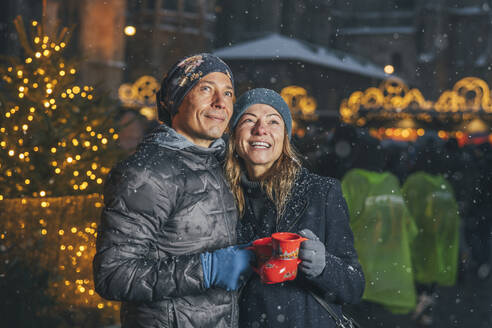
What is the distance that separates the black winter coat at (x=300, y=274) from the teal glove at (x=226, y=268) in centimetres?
35

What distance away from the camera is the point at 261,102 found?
2.39 m

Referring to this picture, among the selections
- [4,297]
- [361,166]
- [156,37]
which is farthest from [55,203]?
[156,37]

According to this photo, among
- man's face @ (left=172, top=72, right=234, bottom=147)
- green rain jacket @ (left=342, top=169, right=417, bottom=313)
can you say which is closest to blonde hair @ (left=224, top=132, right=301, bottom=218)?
man's face @ (left=172, top=72, right=234, bottom=147)

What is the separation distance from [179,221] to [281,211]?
52cm

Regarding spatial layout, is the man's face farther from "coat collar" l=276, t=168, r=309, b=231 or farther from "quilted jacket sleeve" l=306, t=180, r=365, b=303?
"quilted jacket sleeve" l=306, t=180, r=365, b=303

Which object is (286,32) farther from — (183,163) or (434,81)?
(183,163)

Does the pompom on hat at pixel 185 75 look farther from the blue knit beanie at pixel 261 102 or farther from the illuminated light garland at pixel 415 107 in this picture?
the illuminated light garland at pixel 415 107

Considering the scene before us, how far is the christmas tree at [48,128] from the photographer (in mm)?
3931

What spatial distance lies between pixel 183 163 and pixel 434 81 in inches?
1507

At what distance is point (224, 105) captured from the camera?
2.12m

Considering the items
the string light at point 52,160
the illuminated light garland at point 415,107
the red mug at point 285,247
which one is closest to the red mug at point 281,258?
the red mug at point 285,247

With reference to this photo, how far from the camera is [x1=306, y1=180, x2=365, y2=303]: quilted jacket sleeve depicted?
2.11 m

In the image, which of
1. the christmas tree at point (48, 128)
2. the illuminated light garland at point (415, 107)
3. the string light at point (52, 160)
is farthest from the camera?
the illuminated light garland at point (415, 107)

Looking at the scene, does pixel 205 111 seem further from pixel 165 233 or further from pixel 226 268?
pixel 226 268
